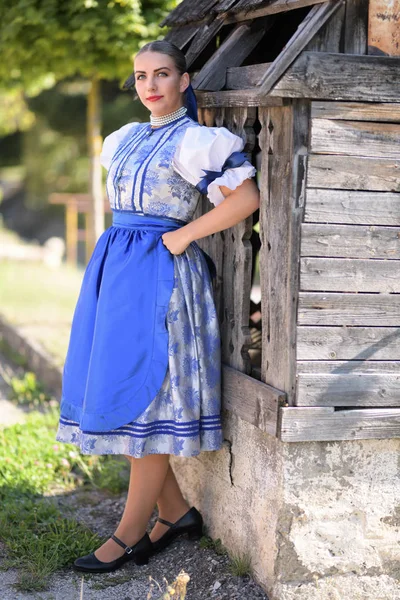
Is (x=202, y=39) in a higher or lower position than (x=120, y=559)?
higher

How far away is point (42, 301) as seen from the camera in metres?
9.34

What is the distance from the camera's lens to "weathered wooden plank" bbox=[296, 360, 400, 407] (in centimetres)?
296

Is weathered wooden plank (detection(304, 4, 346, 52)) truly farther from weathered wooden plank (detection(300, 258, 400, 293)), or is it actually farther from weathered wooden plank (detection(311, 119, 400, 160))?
weathered wooden plank (detection(300, 258, 400, 293))

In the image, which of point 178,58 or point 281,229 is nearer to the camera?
point 281,229

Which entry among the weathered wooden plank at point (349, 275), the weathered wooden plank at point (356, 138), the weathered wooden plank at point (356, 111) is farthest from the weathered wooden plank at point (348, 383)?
the weathered wooden plank at point (356, 111)

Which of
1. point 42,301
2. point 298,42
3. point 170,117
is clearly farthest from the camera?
point 42,301

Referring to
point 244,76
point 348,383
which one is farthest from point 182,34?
point 348,383

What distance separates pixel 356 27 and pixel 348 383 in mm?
1203

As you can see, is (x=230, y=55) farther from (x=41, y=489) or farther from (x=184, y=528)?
(x=41, y=489)

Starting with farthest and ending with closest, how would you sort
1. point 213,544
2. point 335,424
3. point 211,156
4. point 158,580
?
point 213,544 < point 158,580 < point 211,156 < point 335,424

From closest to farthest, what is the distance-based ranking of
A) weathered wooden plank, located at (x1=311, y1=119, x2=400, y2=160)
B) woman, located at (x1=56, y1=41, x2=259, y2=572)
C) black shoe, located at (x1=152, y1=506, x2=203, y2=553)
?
weathered wooden plank, located at (x1=311, y1=119, x2=400, y2=160)
woman, located at (x1=56, y1=41, x2=259, y2=572)
black shoe, located at (x1=152, y1=506, x2=203, y2=553)

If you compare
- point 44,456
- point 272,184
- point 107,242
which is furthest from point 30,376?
point 272,184

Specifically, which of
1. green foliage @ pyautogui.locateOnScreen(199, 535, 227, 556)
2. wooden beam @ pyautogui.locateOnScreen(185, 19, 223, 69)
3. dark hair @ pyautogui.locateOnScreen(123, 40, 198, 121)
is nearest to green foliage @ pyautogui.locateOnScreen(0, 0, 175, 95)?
wooden beam @ pyautogui.locateOnScreen(185, 19, 223, 69)

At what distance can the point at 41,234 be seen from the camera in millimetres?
24703
